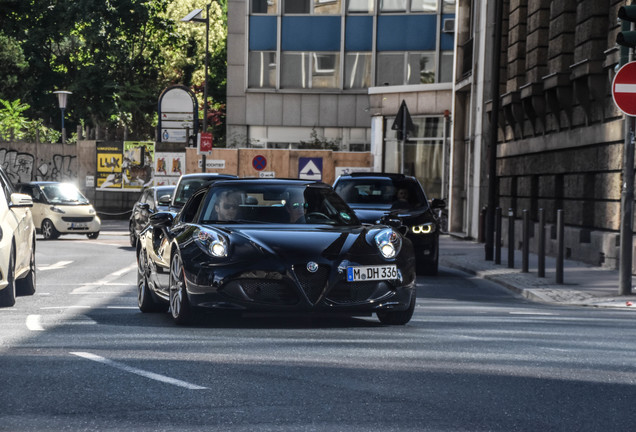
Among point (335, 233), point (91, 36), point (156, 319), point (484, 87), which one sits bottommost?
point (156, 319)

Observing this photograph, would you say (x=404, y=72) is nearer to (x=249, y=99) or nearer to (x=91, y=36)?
(x=249, y=99)

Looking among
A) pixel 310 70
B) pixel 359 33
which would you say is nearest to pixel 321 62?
pixel 310 70

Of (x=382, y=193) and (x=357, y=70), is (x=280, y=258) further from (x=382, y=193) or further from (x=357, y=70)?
(x=357, y=70)

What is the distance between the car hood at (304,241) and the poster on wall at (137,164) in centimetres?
3380

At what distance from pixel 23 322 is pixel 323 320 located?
2603mm

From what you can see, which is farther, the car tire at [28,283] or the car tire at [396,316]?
the car tire at [28,283]

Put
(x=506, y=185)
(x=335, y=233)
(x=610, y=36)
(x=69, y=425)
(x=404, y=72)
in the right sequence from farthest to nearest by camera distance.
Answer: (x=404, y=72)
(x=506, y=185)
(x=610, y=36)
(x=335, y=233)
(x=69, y=425)

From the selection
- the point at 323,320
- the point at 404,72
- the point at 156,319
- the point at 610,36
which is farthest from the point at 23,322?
the point at 404,72

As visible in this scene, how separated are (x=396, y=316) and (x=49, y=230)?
21682 mm

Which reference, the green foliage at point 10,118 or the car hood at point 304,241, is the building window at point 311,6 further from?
the car hood at point 304,241

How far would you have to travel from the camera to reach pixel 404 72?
5250 cm

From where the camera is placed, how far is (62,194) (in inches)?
1245

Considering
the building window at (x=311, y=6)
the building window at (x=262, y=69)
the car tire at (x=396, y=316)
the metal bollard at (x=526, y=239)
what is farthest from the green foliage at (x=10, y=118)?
the car tire at (x=396, y=316)

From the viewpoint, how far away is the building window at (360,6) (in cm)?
5266
